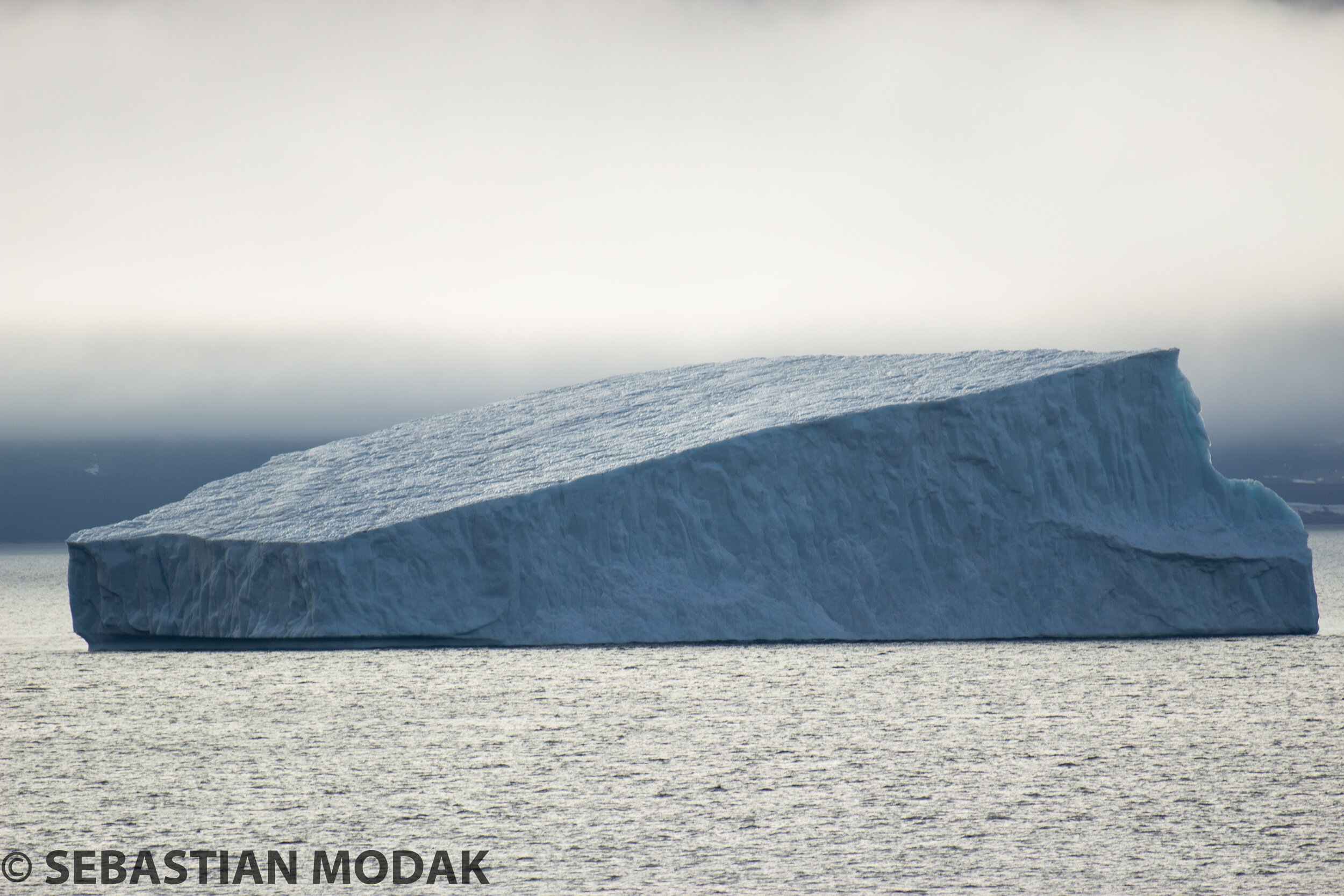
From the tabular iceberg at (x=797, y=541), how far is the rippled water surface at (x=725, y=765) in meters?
0.62

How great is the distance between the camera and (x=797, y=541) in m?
10.1

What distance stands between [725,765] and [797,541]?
4.55m

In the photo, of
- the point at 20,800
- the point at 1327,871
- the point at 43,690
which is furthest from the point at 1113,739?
the point at 43,690

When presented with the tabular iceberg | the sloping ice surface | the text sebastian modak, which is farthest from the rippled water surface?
the sloping ice surface

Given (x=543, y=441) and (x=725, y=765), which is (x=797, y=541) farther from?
(x=725, y=765)

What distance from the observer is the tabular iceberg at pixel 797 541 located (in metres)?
9.77

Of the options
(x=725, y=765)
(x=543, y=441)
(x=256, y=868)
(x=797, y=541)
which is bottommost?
(x=725, y=765)

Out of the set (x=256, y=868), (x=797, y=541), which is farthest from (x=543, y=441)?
(x=256, y=868)

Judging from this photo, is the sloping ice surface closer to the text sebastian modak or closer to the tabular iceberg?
the tabular iceberg

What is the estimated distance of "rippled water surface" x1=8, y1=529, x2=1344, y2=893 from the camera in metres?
4.21

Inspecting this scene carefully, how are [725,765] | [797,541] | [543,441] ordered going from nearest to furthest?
[725,765] → [797,541] → [543,441]

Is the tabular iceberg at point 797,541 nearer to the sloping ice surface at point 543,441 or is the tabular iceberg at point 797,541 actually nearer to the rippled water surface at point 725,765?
the sloping ice surface at point 543,441

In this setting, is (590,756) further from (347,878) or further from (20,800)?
(20,800)

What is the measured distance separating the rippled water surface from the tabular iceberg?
62 centimetres
